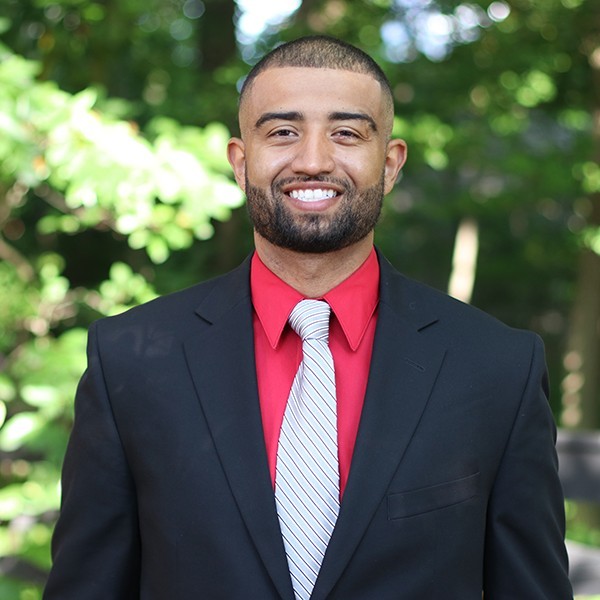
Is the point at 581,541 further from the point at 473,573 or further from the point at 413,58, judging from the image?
the point at 473,573

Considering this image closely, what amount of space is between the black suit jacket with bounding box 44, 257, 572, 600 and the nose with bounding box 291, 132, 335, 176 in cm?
33

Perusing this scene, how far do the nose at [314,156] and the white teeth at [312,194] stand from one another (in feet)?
0.14

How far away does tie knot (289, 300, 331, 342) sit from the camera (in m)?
2.03

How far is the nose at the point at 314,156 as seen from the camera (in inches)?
78.5

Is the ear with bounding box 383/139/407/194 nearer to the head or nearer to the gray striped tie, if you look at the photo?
the head

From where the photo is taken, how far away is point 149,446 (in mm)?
1964

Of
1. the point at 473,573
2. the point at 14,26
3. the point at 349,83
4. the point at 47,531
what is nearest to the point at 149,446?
the point at 473,573

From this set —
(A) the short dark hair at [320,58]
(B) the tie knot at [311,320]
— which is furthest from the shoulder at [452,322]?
(A) the short dark hair at [320,58]

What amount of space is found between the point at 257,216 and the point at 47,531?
249 cm

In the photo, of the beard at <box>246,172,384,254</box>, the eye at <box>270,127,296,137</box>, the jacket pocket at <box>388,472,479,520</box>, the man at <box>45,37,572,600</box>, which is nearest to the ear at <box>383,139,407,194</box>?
the man at <box>45,37,572,600</box>

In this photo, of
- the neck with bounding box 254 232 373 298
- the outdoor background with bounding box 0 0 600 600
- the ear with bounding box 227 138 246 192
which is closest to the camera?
the neck with bounding box 254 232 373 298

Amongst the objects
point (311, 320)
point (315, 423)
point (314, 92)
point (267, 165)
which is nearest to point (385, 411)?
point (315, 423)

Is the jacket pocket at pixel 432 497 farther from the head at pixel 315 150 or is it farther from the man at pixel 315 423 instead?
the head at pixel 315 150

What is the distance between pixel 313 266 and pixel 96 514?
28.3 inches
